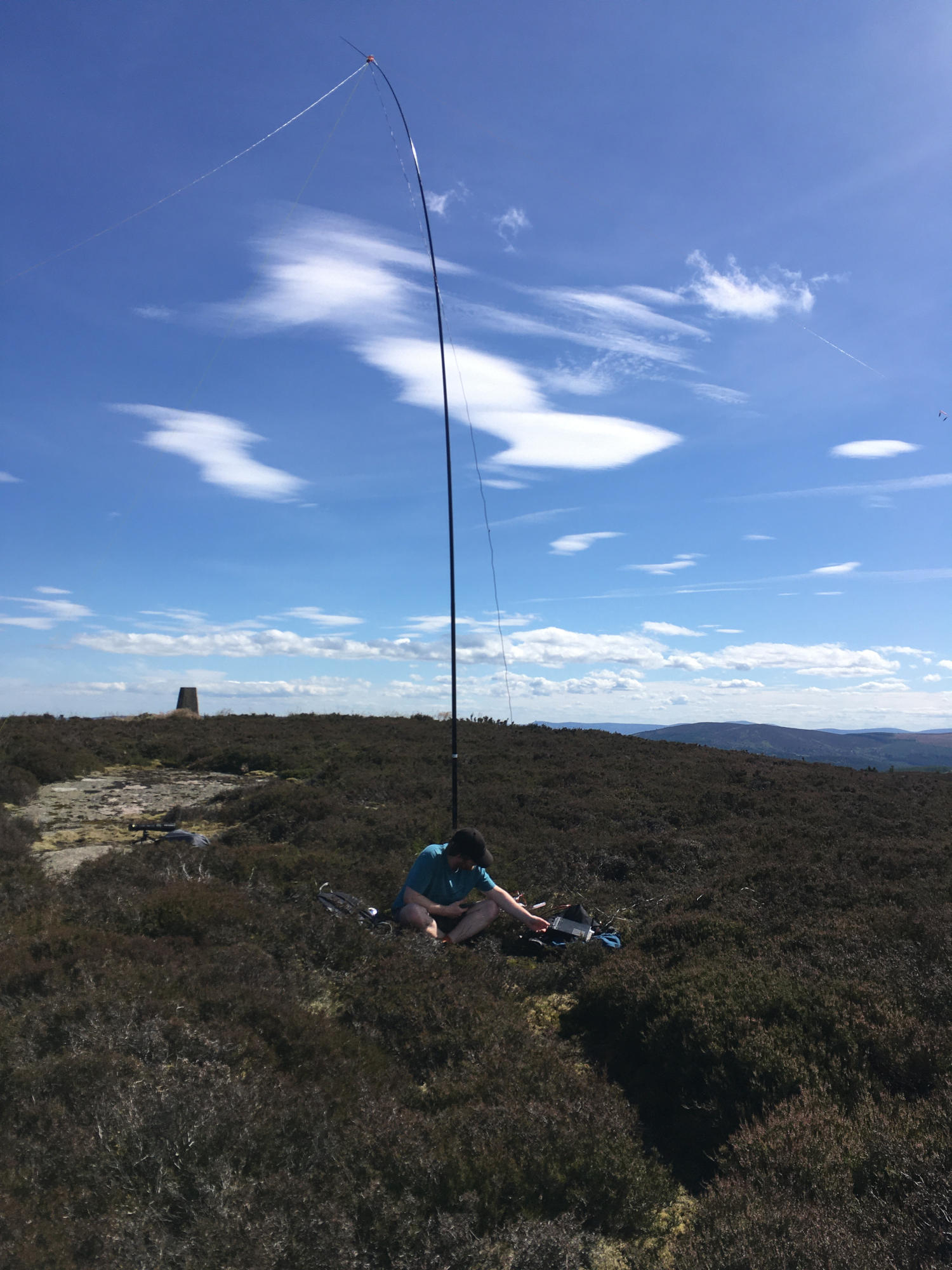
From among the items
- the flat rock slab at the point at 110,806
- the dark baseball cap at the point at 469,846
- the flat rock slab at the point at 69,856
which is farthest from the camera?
the flat rock slab at the point at 110,806

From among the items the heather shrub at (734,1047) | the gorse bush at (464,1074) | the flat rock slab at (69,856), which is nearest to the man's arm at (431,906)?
the gorse bush at (464,1074)

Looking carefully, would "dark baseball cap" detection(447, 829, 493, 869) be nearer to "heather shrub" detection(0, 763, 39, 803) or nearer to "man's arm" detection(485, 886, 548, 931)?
"man's arm" detection(485, 886, 548, 931)

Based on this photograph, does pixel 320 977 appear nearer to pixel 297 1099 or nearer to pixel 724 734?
pixel 297 1099

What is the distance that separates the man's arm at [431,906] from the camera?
7477 millimetres

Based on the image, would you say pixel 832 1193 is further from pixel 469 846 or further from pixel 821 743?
pixel 821 743

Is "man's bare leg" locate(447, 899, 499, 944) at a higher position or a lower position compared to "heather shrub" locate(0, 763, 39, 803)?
lower

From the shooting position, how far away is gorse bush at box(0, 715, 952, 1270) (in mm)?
3186

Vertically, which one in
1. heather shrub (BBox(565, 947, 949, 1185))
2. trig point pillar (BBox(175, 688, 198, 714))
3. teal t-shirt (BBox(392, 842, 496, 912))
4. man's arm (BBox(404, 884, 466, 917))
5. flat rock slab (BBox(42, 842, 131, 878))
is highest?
trig point pillar (BBox(175, 688, 198, 714))

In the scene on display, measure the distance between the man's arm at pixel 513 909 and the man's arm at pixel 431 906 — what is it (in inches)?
14.6

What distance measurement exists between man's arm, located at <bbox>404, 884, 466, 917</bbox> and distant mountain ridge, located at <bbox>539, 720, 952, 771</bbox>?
312ft

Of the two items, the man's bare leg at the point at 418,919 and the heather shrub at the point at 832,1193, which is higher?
the man's bare leg at the point at 418,919

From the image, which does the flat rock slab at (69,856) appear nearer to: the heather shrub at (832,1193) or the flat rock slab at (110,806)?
the flat rock slab at (110,806)

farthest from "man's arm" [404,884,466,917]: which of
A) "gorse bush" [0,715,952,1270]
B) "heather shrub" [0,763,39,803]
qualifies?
"heather shrub" [0,763,39,803]

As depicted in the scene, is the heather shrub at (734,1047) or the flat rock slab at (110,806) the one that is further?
the flat rock slab at (110,806)
